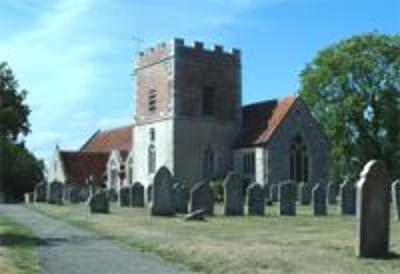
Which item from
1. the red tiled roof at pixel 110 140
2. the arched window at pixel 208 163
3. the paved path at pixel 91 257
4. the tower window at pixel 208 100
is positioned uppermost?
the tower window at pixel 208 100

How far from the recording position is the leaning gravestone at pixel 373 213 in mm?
15695

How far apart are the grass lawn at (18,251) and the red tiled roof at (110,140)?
63.9m

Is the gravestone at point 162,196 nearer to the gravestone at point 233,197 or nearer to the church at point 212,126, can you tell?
the gravestone at point 233,197

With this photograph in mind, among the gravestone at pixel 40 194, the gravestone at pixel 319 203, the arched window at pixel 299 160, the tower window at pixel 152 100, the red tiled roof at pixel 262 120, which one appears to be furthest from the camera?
the tower window at pixel 152 100

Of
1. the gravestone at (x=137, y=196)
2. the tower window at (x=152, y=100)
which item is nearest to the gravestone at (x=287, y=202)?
the gravestone at (x=137, y=196)

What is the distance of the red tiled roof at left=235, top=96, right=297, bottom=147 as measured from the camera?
65.4m

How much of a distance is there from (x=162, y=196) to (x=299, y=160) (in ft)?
112

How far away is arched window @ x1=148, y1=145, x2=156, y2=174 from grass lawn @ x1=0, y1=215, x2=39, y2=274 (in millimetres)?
44562

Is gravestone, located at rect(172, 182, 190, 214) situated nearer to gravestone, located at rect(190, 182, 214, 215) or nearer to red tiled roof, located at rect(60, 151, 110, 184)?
gravestone, located at rect(190, 182, 214, 215)

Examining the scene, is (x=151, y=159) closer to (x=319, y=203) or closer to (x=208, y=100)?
(x=208, y=100)

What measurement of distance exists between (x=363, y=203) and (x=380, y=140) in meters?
57.3

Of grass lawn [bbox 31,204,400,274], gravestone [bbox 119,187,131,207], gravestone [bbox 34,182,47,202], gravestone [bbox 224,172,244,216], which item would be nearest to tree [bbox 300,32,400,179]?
gravestone [bbox 34,182,47,202]

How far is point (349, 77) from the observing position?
7200cm

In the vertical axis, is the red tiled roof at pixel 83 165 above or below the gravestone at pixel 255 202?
above
